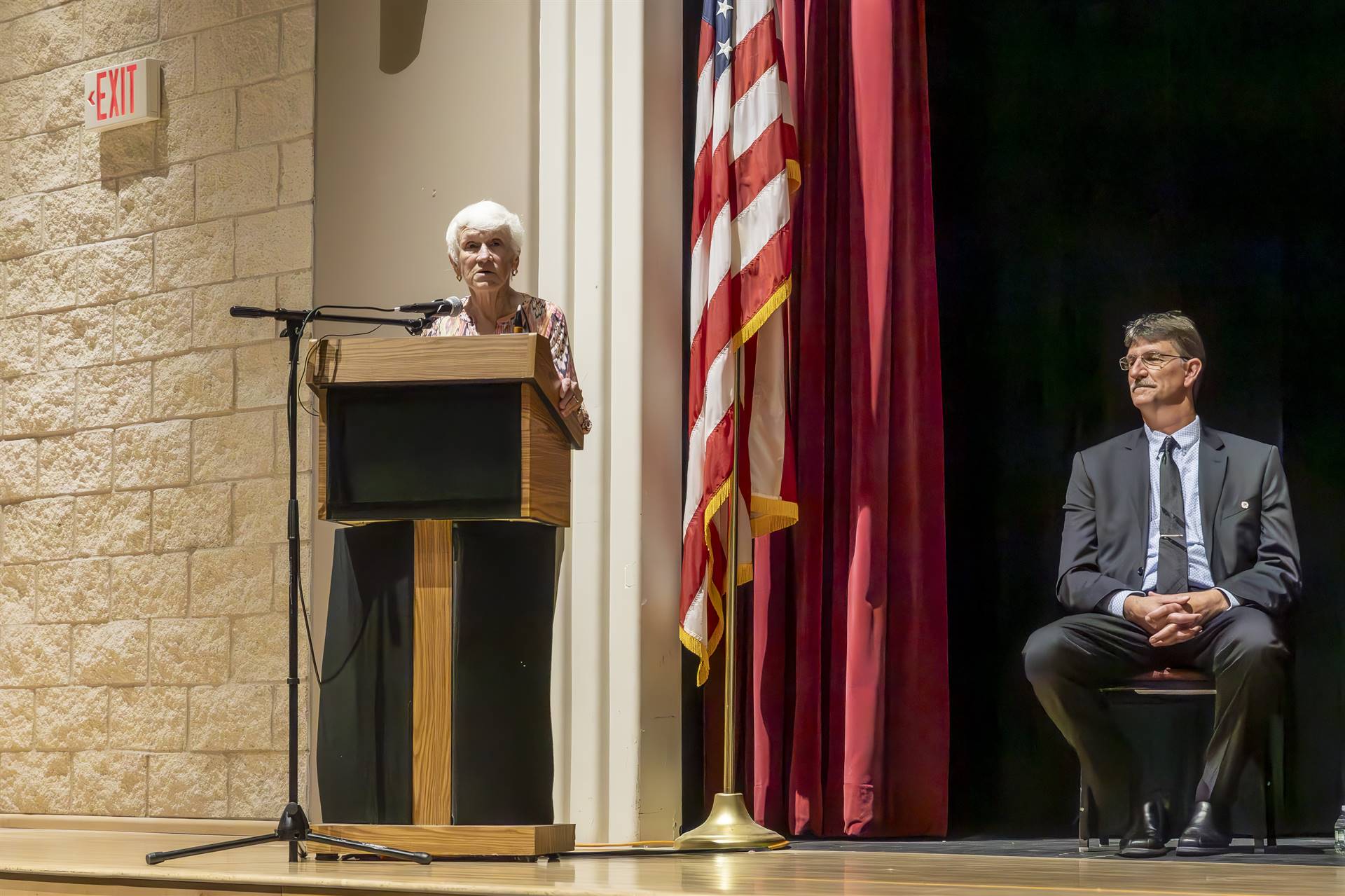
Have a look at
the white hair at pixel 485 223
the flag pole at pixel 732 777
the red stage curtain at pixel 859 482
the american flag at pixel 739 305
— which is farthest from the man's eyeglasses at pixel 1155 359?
the white hair at pixel 485 223

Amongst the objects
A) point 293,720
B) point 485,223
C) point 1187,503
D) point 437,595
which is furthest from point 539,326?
point 1187,503

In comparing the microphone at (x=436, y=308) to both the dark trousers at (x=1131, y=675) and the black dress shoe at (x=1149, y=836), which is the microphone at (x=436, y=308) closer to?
the dark trousers at (x=1131, y=675)

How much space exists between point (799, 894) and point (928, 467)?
1756 mm

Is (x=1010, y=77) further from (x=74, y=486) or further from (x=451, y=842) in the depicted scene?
(x=74, y=486)

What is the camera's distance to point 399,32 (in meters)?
4.30

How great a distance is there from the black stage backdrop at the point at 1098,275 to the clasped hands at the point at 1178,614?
65 cm

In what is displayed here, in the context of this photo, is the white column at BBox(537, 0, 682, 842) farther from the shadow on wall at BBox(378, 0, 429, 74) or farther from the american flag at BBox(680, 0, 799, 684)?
the shadow on wall at BBox(378, 0, 429, 74)

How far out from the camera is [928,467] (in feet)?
12.1

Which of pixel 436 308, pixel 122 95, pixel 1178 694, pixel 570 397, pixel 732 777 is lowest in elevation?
pixel 732 777

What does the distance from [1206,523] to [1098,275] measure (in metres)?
0.81

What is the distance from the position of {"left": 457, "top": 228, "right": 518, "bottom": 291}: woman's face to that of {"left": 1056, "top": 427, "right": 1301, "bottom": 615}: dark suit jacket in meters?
1.49

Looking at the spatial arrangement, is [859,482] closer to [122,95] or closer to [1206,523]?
[1206,523]

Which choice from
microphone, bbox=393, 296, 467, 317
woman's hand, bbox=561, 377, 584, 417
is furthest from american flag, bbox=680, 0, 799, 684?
microphone, bbox=393, 296, 467, 317

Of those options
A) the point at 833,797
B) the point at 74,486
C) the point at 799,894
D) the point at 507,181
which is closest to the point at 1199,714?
the point at 833,797
